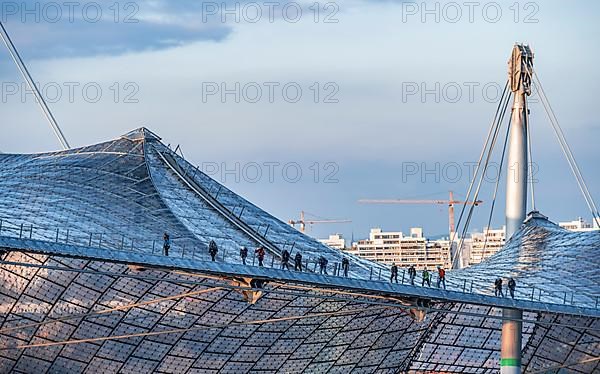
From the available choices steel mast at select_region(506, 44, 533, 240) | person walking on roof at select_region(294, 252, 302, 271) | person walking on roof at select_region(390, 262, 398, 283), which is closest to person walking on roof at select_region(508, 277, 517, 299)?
person walking on roof at select_region(390, 262, 398, 283)

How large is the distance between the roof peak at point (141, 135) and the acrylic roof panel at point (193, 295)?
0.08 meters

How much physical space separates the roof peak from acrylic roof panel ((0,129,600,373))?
0.08 m

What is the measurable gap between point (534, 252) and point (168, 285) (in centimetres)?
2228

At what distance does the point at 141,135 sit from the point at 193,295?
9.18m

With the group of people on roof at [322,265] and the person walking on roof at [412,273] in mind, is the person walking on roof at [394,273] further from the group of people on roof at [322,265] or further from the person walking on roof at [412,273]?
the person walking on roof at [412,273]

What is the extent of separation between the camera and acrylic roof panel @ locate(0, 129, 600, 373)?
212 ft

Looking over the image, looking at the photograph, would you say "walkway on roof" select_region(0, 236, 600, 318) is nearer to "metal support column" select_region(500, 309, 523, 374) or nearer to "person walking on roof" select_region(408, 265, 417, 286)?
"person walking on roof" select_region(408, 265, 417, 286)

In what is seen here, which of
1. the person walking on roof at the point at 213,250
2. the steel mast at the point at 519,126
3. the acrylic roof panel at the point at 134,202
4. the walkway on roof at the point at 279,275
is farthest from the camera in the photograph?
the steel mast at the point at 519,126

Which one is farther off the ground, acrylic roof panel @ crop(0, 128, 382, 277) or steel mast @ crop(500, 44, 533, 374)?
steel mast @ crop(500, 44, 533, 374)

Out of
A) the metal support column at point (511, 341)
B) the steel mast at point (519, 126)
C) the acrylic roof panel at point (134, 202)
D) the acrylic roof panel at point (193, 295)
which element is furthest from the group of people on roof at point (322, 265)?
the steel mast at point (519, 126)

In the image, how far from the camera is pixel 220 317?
76750mm

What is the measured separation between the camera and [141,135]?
74.2 m

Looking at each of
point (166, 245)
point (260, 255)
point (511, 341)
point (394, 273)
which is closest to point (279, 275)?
point (260, 255)

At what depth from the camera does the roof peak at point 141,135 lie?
243 ft
